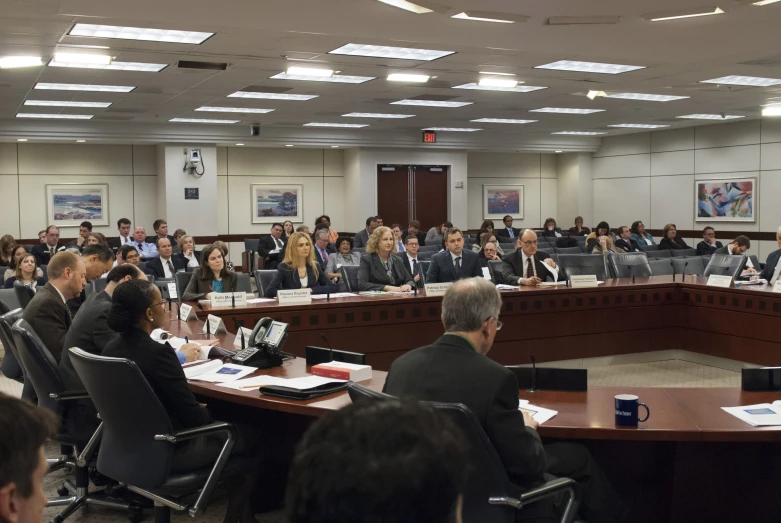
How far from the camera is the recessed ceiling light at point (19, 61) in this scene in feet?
26.2

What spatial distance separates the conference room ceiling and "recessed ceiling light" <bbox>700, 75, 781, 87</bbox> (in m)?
0.22

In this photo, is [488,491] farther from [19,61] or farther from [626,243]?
[626,243]

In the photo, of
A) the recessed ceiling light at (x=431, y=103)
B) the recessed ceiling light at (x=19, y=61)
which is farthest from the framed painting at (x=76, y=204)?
the recessed ceiling light at (x=19, y=61)

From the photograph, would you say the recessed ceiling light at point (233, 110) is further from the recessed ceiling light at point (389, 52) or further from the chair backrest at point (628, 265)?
the chair backrest at point (628, 265)

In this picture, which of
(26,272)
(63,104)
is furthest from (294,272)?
(63,104)

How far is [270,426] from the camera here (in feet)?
13.3

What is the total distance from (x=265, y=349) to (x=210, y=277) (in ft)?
10.0

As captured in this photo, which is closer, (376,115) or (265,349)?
(265,349)

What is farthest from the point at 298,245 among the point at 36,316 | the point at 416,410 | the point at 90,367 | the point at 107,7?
the point at 416,410

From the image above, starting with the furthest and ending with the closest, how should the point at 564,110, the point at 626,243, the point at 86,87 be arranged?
the point at 564,110 < the point at 626,243 < the point at 86,87

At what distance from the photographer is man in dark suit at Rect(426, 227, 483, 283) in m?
7.70

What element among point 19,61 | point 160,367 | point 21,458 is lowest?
point 160,367

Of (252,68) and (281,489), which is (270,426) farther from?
(252,68)

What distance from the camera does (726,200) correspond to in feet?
51.1
